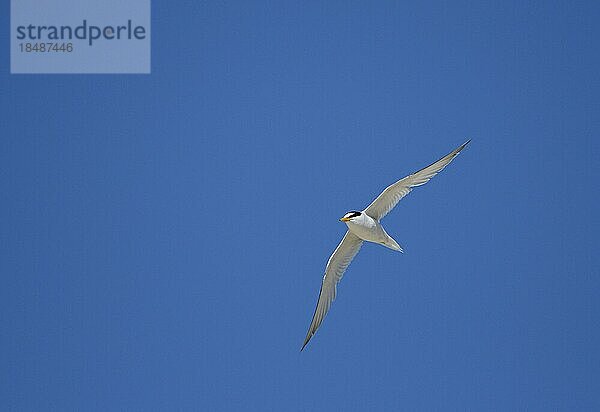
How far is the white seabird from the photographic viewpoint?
9539 mm

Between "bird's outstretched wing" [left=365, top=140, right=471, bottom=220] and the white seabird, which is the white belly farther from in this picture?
"bird's outstretched wing" [left=365, top=140, right=471, bottom=220]

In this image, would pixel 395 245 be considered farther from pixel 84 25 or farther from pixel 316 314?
pixel 84 25

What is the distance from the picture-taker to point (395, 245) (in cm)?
998

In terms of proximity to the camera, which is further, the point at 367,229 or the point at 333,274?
the point at 333,274

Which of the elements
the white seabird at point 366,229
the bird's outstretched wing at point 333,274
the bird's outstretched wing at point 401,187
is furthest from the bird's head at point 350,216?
the bird's outstretched wing at point 333,274

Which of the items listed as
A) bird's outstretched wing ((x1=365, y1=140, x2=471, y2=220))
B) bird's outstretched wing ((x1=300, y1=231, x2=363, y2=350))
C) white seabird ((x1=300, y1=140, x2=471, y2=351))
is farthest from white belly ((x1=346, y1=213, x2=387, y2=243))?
bird's outstretched wing ((x1=300, y1=231, x2=363, y2=350))

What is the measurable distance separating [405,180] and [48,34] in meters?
13.1

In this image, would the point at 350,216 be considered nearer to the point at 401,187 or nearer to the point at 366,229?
the point at 366,229

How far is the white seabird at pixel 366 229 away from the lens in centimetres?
954

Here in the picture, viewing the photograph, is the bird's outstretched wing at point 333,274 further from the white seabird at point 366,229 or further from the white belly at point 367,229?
the white belly at point 367,229

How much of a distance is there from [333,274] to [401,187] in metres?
1.36

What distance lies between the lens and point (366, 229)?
970 cm

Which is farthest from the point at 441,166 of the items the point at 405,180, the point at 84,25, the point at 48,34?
the point at 84,25

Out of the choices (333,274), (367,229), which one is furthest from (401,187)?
(333,274)
